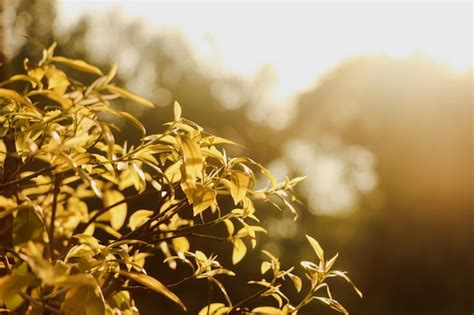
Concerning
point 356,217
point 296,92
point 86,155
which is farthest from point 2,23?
point 296,92

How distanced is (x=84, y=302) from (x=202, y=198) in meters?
0.20

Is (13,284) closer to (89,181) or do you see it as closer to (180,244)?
(89,181)

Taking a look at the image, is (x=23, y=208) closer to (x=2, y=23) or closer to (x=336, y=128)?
(x=2, y=23)

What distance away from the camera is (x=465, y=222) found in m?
10.2

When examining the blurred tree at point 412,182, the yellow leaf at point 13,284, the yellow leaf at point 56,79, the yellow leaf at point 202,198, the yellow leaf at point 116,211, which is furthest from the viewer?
the blurred tree at point 412,182

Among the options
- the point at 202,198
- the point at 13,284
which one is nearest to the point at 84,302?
the point at 13,284

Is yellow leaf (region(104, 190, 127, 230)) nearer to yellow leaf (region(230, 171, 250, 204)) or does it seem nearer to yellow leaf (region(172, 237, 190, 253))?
yellow leaf (region(172, 237, 190, 253))

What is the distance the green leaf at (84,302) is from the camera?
1.96 feet

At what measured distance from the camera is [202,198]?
0.72 metres

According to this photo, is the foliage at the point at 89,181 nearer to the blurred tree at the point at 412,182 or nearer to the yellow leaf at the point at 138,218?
the yellow leaf at the point at 138,218

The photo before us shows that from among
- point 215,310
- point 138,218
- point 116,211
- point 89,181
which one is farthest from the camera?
point 116,211

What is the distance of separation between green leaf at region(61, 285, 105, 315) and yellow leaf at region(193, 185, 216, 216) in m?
0.17

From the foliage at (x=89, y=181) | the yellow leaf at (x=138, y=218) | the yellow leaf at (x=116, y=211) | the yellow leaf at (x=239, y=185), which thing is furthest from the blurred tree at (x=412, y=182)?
the yellow leaf at (x=239, y=185)

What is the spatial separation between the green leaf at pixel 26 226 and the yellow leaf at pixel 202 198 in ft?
0.63
